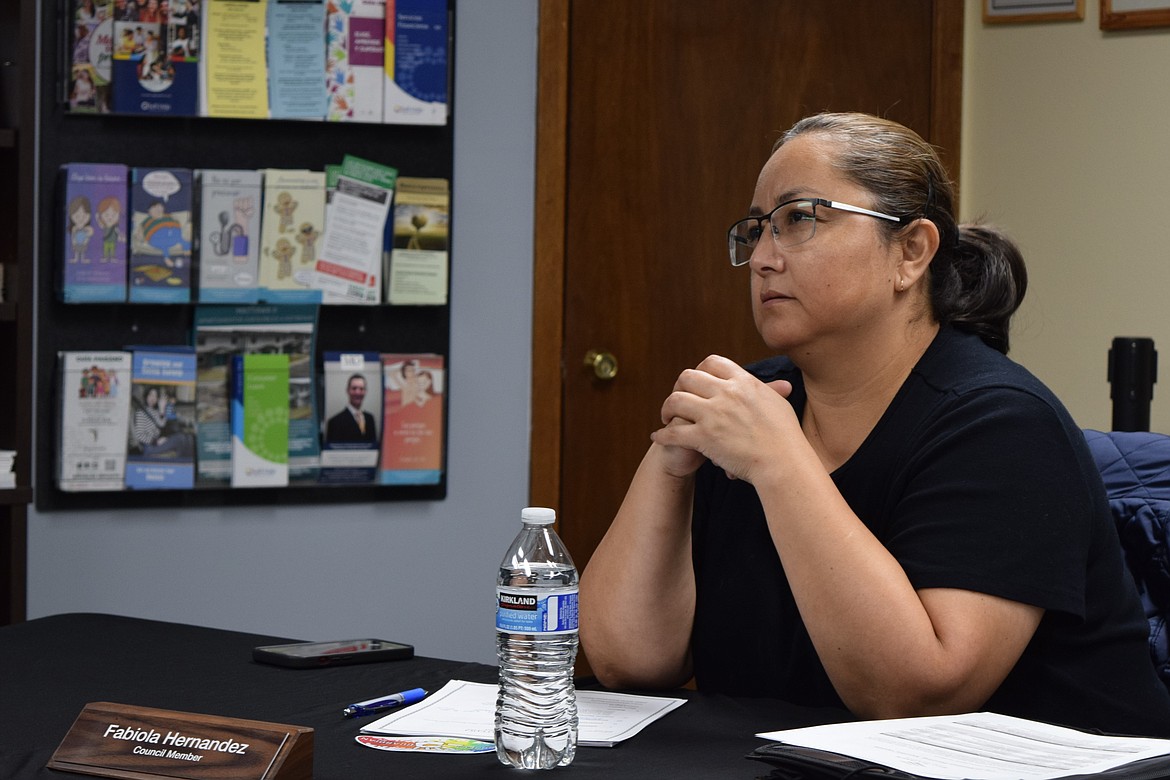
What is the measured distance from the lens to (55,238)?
2516 mm

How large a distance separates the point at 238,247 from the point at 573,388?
79 centimetres

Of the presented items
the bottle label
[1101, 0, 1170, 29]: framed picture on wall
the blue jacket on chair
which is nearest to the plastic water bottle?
the bottle label

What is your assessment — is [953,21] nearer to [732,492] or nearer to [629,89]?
[629,89]

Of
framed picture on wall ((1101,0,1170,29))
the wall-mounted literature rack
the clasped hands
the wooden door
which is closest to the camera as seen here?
the clasped hands

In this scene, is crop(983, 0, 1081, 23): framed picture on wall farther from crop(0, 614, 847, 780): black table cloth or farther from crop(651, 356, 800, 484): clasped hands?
crop(0, 614, 847, 780): black table cloth

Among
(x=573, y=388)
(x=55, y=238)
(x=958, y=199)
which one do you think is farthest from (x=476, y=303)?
(x=958, y=199)

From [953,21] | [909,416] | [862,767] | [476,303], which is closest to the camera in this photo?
[862,767]

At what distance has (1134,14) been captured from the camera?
9.08ft

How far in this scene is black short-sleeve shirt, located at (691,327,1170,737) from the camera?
1226mm

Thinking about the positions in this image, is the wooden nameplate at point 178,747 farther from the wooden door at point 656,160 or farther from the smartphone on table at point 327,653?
the wooden door at point 656,160

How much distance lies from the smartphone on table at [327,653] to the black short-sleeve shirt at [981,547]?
0.35 meters

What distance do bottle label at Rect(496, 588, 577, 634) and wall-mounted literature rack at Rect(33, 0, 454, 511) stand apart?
1.71m

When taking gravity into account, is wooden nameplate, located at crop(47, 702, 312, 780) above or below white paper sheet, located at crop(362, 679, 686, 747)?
above

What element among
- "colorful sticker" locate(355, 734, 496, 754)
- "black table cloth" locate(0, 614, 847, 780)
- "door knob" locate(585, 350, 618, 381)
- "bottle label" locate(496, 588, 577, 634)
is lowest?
"black table cloth" locate(0, 614, 847, 780)
